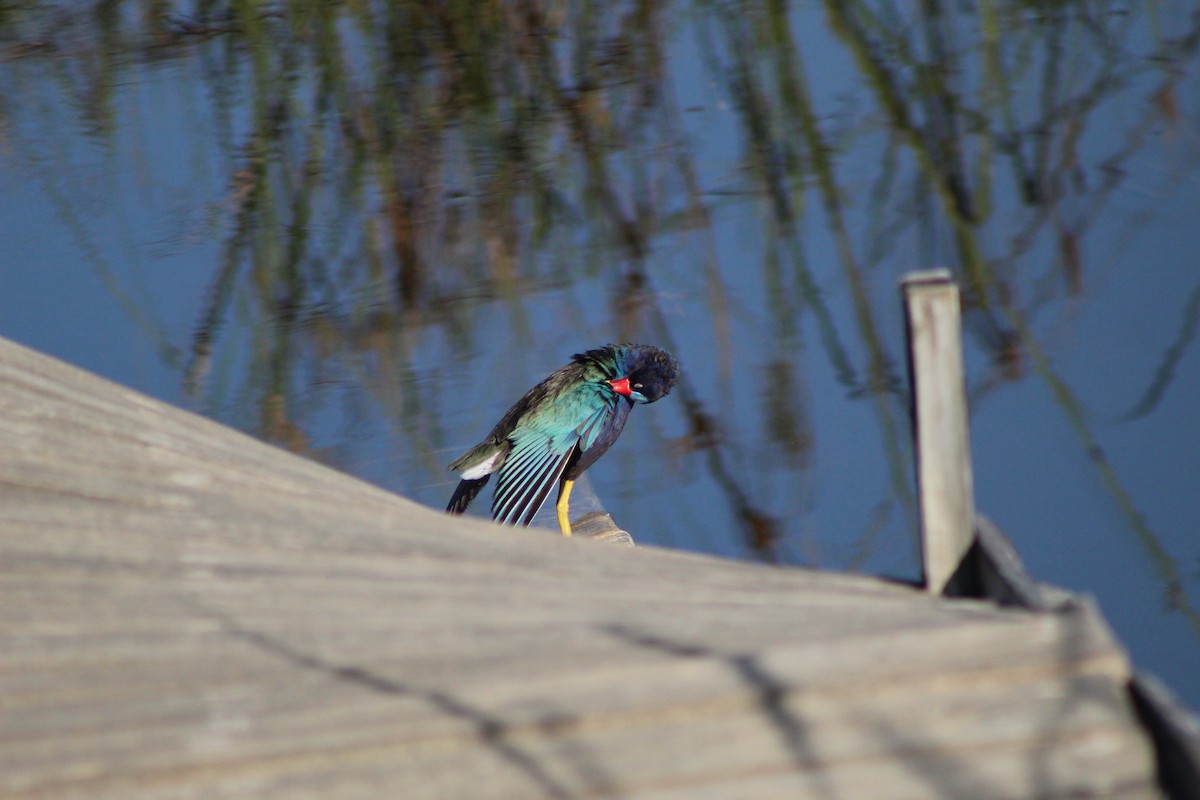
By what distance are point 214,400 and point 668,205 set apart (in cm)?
193

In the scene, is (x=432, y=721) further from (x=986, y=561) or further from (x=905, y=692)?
(x=986, y=561)

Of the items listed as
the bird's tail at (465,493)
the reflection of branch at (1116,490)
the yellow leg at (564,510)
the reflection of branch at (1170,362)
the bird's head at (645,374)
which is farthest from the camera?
the reflection of branch at (1170,362)

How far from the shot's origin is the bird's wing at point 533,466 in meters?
3.37

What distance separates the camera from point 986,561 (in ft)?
4.91

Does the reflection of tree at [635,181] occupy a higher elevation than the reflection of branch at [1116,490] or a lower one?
higher

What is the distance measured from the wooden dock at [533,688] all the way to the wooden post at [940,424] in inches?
6.4

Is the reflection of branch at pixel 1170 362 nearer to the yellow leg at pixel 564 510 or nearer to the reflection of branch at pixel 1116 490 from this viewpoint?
the reflection of branch at pixel 1116 490

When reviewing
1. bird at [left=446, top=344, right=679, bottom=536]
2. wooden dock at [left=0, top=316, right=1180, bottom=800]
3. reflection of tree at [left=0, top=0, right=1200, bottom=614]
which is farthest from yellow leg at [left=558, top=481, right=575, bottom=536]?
wooden dock at [left=0, top=316, right=1180, bottom=800]

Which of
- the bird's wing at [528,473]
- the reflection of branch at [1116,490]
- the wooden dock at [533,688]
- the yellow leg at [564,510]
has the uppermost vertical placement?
the wooden dock at [533,688]

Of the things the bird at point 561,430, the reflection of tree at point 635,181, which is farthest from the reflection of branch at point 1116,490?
the bird at point 561,430

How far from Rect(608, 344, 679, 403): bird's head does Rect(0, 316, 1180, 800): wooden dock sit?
7.56 ft

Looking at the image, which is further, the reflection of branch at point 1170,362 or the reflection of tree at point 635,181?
the reflection of tree at point 635,181

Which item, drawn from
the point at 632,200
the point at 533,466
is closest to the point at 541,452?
the point at 533,466

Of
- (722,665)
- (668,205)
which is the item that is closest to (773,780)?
(722,665)
